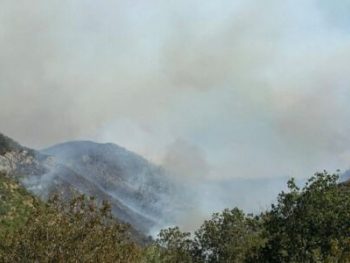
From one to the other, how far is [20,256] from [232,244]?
59706mm

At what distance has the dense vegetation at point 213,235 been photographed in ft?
110

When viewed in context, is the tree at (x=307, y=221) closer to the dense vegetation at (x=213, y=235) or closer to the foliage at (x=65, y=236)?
the dense vegetation at (x=213, y=235)

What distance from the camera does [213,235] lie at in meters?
90.7

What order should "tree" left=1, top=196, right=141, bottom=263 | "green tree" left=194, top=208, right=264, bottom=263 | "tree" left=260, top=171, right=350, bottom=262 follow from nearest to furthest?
"tree" left=1, top=196, right=141, bottom=263
"tree" left=260, top=171, right=350, bottom=262
"green tree" left=194, top=208, right=264, bottom=263


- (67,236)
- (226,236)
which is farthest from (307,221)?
(67,236)

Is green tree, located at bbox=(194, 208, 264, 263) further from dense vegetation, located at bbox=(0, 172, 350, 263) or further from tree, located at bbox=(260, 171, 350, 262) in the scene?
tree, located at bbox=(260, 171, 350, 262)

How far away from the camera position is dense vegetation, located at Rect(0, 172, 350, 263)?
33438 millimetres

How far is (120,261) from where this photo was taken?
3716 centimetres

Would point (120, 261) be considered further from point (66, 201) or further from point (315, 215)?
point (315, 215)

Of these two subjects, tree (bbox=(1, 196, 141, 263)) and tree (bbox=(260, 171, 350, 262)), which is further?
tree (bbox=(260, 171, 350, 262))

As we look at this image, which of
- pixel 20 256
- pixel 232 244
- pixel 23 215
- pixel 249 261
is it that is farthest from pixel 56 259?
pixel 23 215

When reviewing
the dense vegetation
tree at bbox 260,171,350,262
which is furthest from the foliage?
tree at bbox 260,171,350,262

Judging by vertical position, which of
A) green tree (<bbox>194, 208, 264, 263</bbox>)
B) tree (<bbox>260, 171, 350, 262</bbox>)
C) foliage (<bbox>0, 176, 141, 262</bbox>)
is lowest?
foliage (<bbox>0, 176, 141, 262</bbox>)

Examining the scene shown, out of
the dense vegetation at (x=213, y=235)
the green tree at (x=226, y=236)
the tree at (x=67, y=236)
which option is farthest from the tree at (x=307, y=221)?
the tree at (x=67, y=236)
